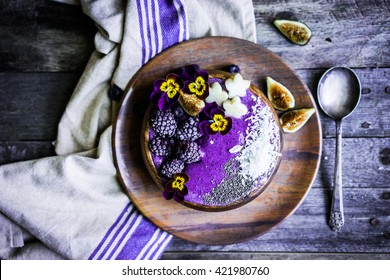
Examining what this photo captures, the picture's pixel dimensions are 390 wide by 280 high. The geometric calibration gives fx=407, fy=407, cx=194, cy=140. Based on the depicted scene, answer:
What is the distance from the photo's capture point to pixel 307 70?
168cm

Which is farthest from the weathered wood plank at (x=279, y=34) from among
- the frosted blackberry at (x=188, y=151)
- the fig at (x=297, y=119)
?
the frosted blackberry at (x=188, y=151)

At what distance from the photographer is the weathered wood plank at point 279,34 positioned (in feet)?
5.51

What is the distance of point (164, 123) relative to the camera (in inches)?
53.6

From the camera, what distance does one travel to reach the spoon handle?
1.63 meters

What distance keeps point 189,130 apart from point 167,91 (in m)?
0.15

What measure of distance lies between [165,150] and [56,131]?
578 mm

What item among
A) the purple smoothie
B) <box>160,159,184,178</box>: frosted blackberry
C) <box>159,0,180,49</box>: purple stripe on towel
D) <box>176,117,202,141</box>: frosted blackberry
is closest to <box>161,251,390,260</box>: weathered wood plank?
the purple smoothie

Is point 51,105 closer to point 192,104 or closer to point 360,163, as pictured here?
point 192,104

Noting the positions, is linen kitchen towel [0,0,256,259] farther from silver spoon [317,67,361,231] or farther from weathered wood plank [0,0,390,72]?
silver spoon [317,67,361,231]

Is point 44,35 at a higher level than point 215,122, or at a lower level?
higher

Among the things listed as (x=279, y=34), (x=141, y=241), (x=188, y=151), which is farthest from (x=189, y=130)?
(x=279, y=34)

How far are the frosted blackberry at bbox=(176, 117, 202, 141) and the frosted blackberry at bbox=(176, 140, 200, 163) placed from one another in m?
0.02

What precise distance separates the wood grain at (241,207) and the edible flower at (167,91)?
0.15 m

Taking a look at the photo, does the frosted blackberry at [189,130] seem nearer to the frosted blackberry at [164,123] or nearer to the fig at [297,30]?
the frosted blackberry at [164,123]
